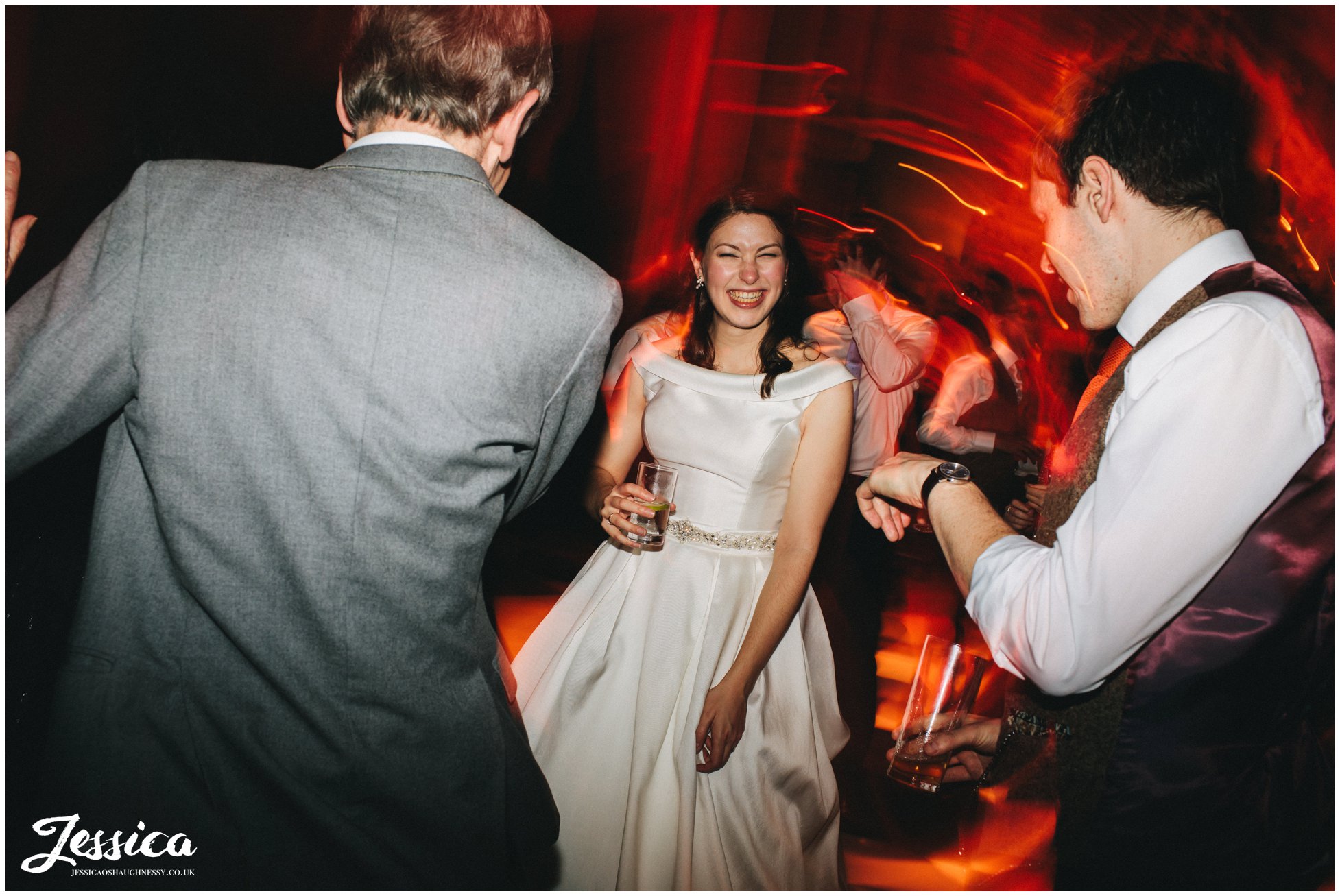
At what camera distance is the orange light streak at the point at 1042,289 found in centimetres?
571

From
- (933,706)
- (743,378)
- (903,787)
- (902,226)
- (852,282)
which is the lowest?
(903,787)

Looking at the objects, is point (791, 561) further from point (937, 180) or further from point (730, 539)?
point (937, 180)

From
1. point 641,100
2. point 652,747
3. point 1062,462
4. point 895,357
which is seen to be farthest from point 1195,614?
point 641,100

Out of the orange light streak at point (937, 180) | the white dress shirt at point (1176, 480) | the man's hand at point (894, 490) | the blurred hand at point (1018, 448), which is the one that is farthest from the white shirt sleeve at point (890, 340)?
the orange light streak at point (937, 180)

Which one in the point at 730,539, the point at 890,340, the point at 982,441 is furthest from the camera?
the point at 982,441

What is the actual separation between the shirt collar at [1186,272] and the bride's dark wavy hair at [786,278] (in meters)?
1.05

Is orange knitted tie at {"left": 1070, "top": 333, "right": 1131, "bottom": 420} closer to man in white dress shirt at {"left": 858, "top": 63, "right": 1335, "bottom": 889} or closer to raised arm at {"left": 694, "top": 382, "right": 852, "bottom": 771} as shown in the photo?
man in white dress shirt at {"left": 858, "top": 63, "right": 1335, "bottom": 889}

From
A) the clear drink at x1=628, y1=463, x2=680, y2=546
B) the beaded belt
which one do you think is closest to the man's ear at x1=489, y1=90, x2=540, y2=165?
the clear drink at x1=628, y1=463, x2=680, y2=546

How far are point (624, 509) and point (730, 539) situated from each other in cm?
38

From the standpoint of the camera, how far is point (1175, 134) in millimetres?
1158

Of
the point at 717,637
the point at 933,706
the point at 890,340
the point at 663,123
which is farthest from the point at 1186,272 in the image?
the point at 663,123

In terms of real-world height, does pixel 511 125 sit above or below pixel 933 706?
above

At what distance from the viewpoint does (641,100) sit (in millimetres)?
5723

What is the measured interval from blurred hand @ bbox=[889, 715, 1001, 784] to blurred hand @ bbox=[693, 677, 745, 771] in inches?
17.2
